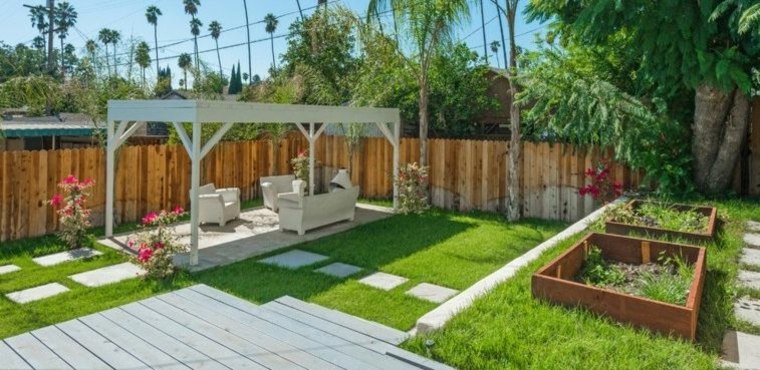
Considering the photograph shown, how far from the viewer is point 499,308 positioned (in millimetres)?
3445

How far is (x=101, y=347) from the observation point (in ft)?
10.1

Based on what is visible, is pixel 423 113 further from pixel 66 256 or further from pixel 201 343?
pixel 201 343

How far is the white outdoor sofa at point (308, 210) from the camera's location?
781cm

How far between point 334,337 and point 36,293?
380 centimetres

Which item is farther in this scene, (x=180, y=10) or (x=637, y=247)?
(x=180, y=10)

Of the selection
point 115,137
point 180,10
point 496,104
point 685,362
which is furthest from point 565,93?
point 180,10

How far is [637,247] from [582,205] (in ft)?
15.9

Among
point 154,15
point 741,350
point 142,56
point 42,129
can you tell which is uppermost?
point 154,15

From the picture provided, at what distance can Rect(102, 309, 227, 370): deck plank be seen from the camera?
2.85 metres

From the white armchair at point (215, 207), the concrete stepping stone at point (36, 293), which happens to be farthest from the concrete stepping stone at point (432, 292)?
the white armchair at point (215, 207)

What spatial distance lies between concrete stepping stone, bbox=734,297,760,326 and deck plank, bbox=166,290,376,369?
2576 mm

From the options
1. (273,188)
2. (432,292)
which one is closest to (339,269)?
(432,292)

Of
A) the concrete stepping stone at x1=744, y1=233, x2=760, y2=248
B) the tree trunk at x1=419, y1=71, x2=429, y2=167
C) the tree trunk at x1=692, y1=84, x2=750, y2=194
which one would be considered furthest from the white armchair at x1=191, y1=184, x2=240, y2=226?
the tree trunk at x1=692, y1=84, x2=750, y2=194

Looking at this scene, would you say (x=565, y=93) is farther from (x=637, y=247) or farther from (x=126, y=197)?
(x=126, y=197)
